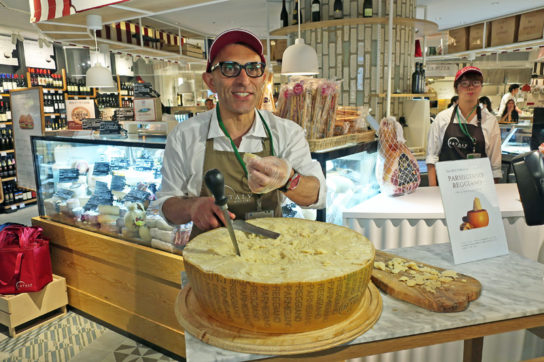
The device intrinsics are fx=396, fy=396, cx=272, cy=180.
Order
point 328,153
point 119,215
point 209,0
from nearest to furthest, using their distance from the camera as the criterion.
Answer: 1. point 328,153
2. point 119,215
3. point 209,0

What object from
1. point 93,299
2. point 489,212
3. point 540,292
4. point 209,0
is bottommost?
point 93,299

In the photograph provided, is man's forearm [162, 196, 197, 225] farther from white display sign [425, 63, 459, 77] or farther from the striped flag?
white display sign [425, 63, 459, 77]

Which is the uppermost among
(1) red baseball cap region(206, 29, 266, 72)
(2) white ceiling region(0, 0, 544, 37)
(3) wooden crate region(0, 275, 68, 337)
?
(2) white ceiling region(0, 0, 544, 37)

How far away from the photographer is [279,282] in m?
0.89

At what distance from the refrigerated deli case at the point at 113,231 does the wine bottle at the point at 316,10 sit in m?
3.85

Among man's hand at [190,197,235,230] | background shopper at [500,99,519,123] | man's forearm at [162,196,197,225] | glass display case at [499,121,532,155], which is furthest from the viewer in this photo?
background shopper at [500,99,519,123]

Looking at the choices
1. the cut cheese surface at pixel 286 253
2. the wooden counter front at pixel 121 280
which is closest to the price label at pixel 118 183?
the wooden counter front at pixel 121 280

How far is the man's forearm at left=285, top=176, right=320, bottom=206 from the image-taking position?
1487 millimetres

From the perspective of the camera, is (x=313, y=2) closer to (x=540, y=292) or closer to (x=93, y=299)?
(x=93, y=299)

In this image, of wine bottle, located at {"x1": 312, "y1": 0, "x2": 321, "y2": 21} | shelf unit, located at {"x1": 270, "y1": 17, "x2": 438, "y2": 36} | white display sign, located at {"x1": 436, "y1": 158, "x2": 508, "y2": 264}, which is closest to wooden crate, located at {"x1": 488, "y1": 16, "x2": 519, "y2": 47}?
shelf unit, located at {"x1": 270, "y1": 17, "x2": 438, "y2": 36}

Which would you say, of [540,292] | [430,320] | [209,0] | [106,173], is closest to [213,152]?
[430,320]

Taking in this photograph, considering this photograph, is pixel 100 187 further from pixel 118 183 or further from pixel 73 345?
pixel 73 345

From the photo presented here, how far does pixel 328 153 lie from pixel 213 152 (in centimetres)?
68

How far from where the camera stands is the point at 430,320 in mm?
1041
